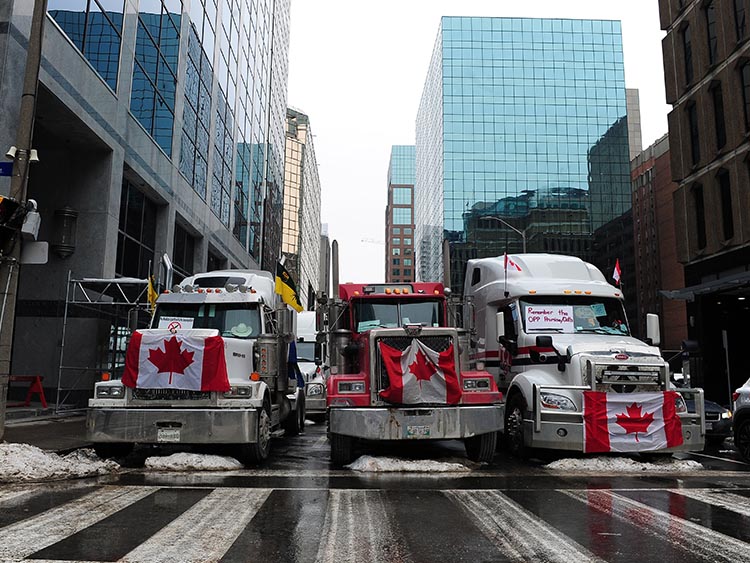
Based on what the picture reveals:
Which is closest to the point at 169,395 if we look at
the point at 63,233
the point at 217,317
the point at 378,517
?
the point at 217,317

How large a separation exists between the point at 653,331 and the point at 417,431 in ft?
17.3

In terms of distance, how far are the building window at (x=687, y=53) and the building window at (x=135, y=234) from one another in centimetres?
2614

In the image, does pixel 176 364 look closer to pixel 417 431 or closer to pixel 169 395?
pixel 169 395

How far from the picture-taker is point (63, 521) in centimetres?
571

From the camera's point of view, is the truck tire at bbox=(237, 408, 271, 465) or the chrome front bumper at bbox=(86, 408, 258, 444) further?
the truck tire at bbox=(237, 408, 271, 465)

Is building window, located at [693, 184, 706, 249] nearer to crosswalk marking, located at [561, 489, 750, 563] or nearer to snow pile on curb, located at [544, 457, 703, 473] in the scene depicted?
snow pile on curb, located at [544, 457, 703, 473]

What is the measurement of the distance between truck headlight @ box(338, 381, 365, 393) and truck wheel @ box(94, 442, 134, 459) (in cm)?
352

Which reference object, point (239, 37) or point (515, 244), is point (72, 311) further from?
point (515, 244)

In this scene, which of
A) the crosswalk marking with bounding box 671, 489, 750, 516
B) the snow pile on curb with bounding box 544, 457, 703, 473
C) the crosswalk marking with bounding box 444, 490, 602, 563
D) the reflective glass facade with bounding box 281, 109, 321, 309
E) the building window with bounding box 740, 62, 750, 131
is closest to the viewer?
the crosswalk marking with bounding box 444, 490, 602, 563

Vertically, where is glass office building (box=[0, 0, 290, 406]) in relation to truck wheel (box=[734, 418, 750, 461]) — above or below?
above

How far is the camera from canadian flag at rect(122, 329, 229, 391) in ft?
30.1

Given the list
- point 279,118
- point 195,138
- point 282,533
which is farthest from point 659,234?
point 282,533

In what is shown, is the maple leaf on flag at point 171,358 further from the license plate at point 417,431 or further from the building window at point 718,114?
the building window at point 718,114

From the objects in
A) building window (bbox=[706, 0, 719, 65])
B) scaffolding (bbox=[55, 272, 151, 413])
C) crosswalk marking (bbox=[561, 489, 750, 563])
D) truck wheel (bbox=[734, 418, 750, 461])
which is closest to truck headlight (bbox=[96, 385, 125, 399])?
crosswalk marking (bbox=[561, 489, 750, 563])
